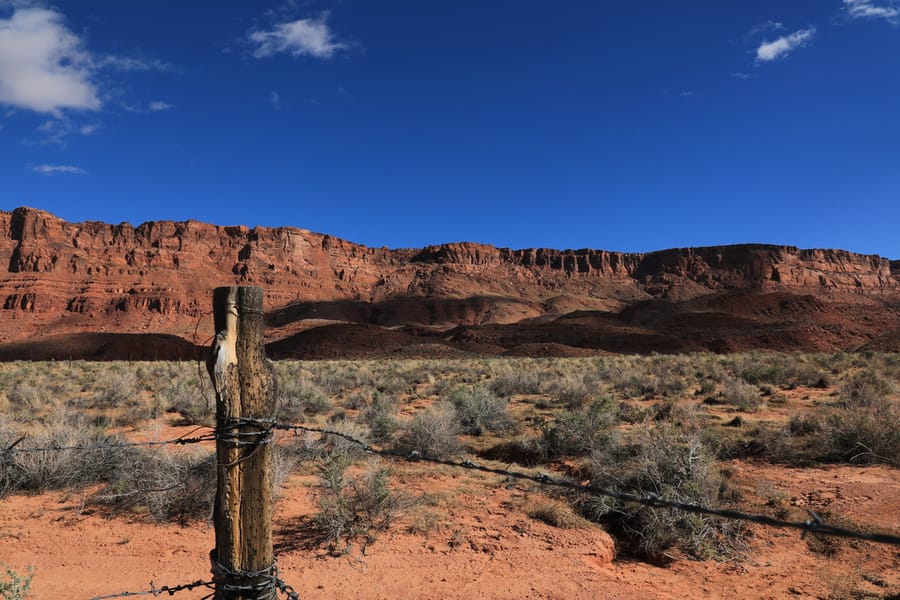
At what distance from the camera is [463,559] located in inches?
193

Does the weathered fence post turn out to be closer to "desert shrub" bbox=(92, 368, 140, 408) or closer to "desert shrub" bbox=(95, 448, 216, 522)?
"desert shrub" bbox=(95, 448, 216, 522)

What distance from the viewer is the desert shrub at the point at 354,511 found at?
5215 millimetres

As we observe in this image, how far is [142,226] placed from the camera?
91562mm

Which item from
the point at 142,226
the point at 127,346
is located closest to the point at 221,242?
the point at 142,226

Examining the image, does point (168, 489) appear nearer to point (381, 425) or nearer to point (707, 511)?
point (381, 425)

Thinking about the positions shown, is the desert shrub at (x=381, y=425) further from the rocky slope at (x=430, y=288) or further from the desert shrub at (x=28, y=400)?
the rocky slope at (x=430, y=288)

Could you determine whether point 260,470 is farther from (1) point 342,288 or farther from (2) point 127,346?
(1) point 342,288

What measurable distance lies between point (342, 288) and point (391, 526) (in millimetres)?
92959

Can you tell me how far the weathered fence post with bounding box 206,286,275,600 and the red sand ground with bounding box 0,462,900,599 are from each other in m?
2.00

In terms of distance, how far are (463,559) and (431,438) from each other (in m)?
3.59

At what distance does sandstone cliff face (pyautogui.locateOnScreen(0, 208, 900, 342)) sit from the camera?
244 feet

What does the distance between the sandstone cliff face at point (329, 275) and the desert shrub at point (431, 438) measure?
211ft

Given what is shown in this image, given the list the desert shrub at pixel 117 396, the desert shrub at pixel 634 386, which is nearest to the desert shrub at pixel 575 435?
the desert shrub at pixel 634 386

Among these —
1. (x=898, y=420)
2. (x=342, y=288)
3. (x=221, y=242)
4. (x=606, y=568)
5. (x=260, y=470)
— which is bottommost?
(x=606, y=568)
